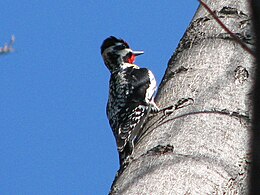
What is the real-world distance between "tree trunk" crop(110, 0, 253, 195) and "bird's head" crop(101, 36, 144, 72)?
96.0 inches

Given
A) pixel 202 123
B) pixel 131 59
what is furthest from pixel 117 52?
pixel 202 123

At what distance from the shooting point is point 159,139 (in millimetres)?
2373

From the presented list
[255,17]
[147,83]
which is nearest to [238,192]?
[255,17]

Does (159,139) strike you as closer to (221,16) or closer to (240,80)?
(240,80)

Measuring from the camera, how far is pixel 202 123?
2357 millimetres

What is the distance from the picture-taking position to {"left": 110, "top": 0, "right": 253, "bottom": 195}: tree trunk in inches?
76.9

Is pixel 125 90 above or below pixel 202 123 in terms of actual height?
above

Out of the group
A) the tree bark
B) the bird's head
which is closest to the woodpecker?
the bird's head

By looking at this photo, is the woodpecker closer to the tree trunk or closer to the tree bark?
the tree trunk

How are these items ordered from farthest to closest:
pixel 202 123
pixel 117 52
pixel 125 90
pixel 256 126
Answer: pixel 117 52 → pixel 125 90 → pixel 202 123 → pixel 256 126

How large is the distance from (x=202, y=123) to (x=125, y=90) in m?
2.57

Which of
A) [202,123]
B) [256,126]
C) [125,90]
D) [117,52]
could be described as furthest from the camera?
[117,52]

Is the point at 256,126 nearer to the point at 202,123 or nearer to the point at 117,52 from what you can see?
the point at 202,123

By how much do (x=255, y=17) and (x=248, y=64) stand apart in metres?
2.44
